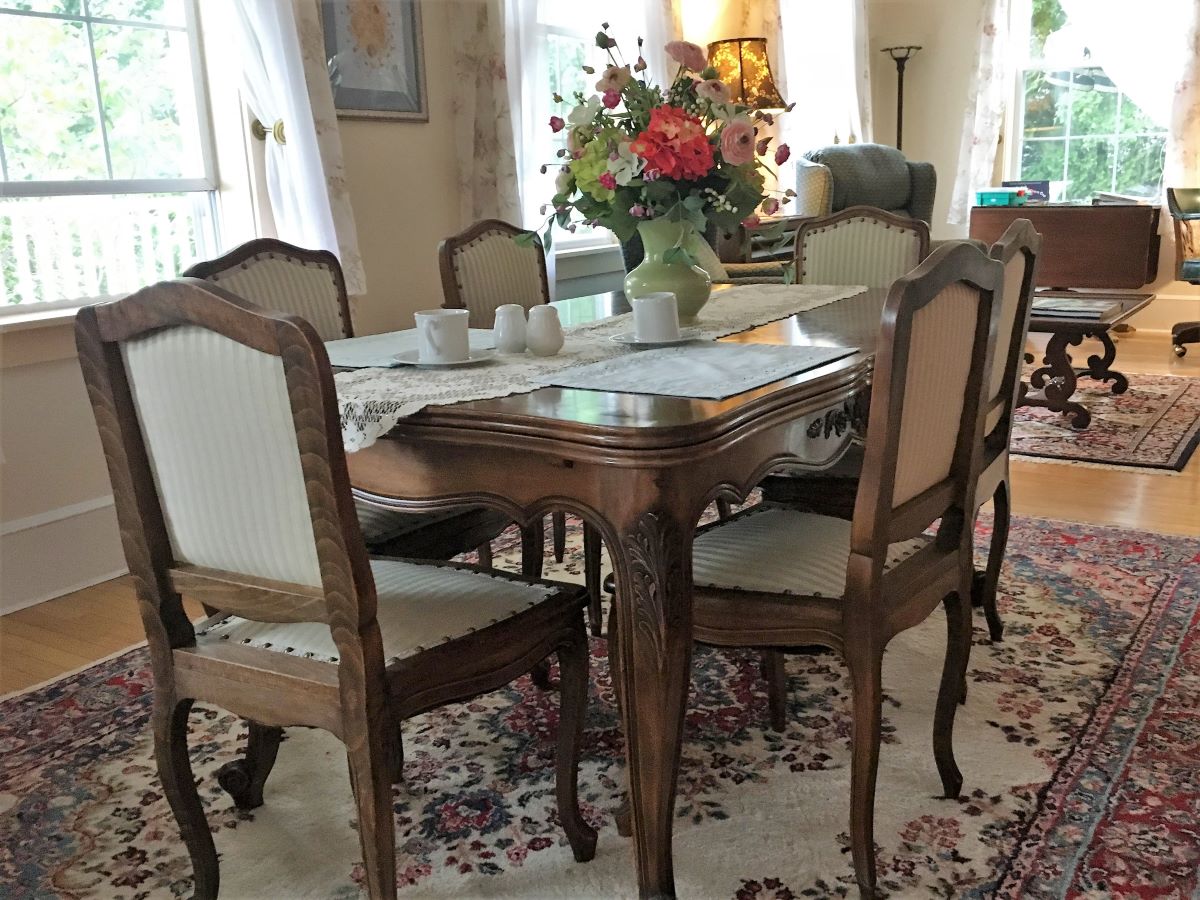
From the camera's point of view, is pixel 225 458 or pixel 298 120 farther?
pixel 298 120

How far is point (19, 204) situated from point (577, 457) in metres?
2.18

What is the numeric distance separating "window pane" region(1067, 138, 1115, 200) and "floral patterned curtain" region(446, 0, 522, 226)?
4.23 meters

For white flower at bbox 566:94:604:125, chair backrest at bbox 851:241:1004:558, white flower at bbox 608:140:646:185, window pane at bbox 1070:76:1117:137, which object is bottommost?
chair backrest at bbox 851:241:1004:558

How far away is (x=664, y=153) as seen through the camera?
6.25ft

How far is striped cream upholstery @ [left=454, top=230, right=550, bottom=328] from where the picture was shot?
8.71 feet

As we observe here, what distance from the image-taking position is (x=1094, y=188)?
660 cm

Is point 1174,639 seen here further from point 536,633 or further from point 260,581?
point 260,581

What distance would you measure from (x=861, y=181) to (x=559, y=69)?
6.25 ft

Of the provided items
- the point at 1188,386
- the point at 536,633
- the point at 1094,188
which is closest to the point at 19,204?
the point at 536,633

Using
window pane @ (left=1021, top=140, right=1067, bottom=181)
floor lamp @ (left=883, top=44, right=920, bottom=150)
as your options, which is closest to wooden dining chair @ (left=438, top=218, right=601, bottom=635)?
floor lamp @ (left=883, top=44, right=920, bottom=150)

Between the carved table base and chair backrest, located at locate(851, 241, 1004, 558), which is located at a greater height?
chair backrest, located at locate(851, 241, 1004, 558)

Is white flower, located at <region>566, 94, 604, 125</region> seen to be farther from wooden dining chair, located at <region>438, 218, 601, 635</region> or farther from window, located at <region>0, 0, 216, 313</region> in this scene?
window, located at <region>0, 0, 216, 313</region>

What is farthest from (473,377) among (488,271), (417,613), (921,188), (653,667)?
(921,188)

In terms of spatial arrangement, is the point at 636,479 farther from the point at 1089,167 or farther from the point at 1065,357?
the point at 1089,167
